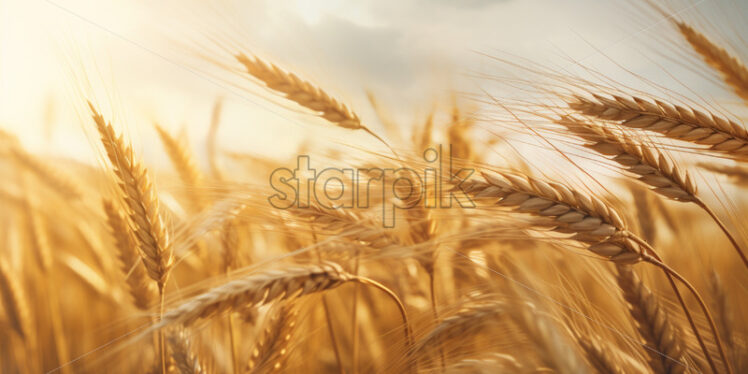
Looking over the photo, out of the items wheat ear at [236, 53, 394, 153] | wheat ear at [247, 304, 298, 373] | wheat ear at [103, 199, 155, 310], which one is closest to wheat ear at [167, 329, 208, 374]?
wheat ear at [247, 304, 298, 373]

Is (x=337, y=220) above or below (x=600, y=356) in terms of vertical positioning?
above

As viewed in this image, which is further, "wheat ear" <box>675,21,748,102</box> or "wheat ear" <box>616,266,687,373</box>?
"wheat ear" <box>675,21,748,102</box>

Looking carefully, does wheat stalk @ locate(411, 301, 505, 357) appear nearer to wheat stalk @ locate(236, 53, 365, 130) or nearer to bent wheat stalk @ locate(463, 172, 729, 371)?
bent wheat stalk @ locate(463, 172, 729, 371)

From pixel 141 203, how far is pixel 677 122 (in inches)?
38.3

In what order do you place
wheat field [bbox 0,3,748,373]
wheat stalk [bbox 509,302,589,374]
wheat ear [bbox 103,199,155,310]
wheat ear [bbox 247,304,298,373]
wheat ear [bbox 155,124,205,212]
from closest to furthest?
wheat stalk [bbox 509,302,589,374]
wheat field [bbox 0,3,748,373]
wheat ear [bbox 247,304,298,373]
wheat ear [bbox 103,199,155,310]
wheat ear [bbox 155,124,205,212]

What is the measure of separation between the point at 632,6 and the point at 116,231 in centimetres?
143

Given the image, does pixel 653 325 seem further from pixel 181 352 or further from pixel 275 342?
pixel 181 352

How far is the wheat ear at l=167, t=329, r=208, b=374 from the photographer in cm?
72

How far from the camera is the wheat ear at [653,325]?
642mm

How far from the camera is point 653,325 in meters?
0.68

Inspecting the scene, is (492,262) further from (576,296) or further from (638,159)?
(638,159)

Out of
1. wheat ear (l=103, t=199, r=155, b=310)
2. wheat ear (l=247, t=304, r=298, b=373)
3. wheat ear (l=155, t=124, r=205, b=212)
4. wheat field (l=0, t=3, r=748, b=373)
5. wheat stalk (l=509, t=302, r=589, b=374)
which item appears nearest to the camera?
wheat stalk (l=509, t=302, r=589, b=374)

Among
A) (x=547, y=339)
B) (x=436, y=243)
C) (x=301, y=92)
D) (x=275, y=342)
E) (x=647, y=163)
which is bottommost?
(x=275, y=342)
